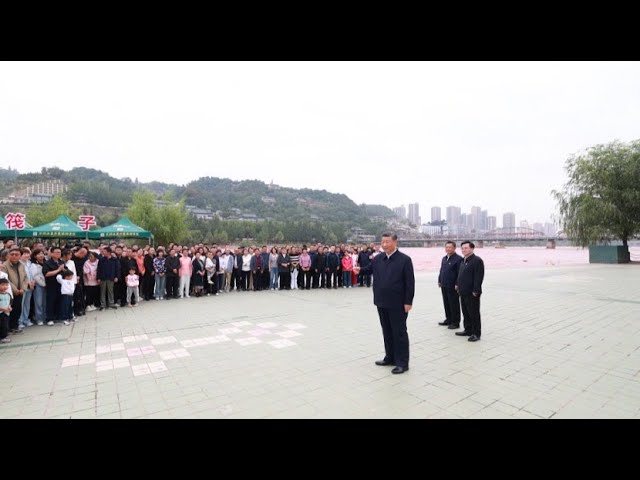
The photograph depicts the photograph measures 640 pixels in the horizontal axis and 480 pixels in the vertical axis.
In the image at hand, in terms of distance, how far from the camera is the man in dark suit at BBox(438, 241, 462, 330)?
23.1 ft

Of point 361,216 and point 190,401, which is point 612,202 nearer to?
point 190,401

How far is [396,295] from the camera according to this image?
460cm

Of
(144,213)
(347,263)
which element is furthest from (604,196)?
(144,213)

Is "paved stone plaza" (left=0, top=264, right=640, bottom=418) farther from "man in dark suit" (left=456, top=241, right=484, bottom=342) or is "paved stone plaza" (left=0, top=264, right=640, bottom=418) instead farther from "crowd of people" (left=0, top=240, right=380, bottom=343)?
"crowd of people" (left=0, top=240, right=380, bottom=343)

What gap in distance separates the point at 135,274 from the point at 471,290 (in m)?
9.48

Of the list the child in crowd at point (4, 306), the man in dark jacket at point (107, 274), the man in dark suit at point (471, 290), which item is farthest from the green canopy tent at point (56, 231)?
the man in dark suit at point (471, 290)

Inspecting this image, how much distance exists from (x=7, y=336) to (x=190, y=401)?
5349mm

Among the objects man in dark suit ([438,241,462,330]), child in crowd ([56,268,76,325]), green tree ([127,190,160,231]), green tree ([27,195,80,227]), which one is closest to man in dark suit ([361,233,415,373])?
man in dark suit ([438,241,462,330])

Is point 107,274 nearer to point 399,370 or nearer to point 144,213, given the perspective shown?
point 399,370

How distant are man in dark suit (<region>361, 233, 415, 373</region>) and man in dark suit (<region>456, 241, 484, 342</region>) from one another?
6.97 feet

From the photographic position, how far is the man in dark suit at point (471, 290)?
20.1 ft

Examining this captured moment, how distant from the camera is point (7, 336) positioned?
6.48m

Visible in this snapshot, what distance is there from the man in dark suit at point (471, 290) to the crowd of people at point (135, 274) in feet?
6.11
